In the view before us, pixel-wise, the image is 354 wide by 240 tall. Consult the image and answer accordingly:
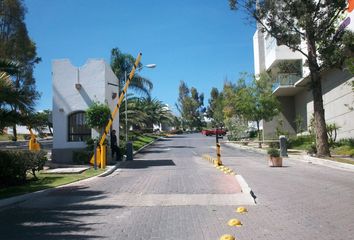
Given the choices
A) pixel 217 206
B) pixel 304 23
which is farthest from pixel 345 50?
pixel 217 206

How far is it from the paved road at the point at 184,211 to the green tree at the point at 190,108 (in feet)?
315

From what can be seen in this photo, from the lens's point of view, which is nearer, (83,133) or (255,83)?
(83,133)

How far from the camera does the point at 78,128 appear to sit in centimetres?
2445

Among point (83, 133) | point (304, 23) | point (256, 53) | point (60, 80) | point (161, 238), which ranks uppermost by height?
point (256, 53)

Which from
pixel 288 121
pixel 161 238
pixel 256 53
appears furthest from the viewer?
pixel 256 53

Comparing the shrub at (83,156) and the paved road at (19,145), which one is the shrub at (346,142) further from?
the paved road at (19,145)

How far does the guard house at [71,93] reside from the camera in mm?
23672

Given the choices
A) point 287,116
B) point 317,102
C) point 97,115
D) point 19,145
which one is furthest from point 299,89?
point 97,115

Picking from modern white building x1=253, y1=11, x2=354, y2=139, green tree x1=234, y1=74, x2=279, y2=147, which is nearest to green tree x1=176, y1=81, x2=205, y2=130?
modern white building x1=253, y1=11, x2=354, y2=139

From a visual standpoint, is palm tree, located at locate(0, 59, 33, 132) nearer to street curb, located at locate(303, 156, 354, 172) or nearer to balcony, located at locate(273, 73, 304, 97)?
street curb, located at locate(303, 156, 354, 172)

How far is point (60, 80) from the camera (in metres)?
23.9

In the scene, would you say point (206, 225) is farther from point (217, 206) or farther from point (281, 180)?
point (281, 180)

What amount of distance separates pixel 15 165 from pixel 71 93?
9.45 meters

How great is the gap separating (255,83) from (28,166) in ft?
92.3
